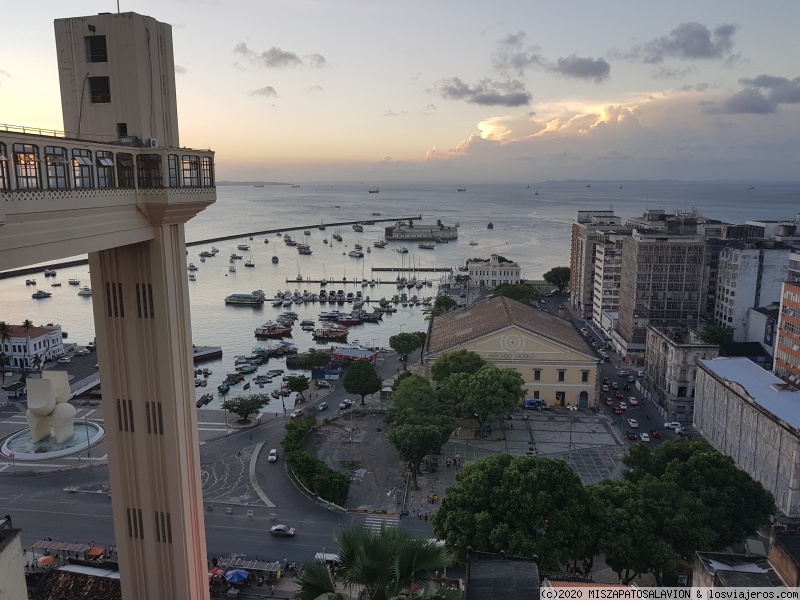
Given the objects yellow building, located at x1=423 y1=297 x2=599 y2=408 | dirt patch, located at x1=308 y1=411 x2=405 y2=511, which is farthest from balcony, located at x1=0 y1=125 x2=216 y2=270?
yellow building, located at x1=423 y1=297 x2=599 y2=408

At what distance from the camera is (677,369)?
40.8 meters

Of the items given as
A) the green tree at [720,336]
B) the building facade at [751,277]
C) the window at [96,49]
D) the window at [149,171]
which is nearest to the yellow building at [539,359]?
the green tree at [720,336]

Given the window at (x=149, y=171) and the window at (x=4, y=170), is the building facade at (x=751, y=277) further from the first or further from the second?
the window at (x=4, y=170)

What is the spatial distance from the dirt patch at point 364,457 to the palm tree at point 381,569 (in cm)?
1995

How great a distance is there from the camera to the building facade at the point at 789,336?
126 feet

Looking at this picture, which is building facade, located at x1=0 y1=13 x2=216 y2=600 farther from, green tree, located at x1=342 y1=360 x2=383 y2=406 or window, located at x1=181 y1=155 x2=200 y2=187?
green tree, located at x1=342 y1=360 x2=383 y2=406

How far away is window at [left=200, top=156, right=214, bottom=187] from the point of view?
1320 cm

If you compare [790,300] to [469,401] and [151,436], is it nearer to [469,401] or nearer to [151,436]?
[469,401]

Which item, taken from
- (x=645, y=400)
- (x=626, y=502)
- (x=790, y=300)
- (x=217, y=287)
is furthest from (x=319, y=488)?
(x=217, y=287)

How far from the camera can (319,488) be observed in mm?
29422

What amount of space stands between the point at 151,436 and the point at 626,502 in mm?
16252

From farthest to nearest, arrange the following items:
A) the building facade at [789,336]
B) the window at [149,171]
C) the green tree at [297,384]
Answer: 1. the green tree at [297,384]
2. the building facade at [789,336]
3. the window at [149,171]

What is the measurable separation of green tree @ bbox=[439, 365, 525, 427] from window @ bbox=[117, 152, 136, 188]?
27753 millimetres

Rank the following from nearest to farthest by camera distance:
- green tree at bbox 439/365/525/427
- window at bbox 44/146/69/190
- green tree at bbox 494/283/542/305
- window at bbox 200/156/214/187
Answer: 1. window at bbox 44/146/69/190
2. window at bbox 200/156/214/187
3. green tree at bbox 439/365/525/427
4. green tree at bbox 494/283/542/305
